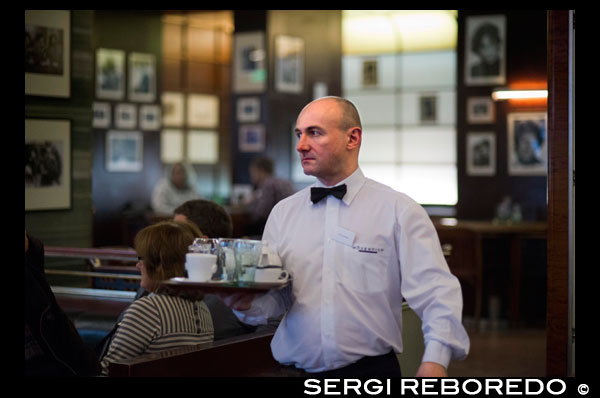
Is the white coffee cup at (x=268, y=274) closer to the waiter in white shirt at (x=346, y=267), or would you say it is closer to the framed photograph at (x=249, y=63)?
the waiter in white shirt at (x=346, y=267)

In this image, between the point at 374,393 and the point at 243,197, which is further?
the point at 243,197

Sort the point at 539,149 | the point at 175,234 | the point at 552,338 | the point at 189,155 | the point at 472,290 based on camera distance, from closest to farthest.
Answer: the point at 175,234 < the point at 552,338 < the point at 472,290 < the point at 539,149 < the point at 189,155

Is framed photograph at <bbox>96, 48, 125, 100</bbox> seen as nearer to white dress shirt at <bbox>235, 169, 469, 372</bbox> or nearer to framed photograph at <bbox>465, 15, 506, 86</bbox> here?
framed photograph at <bbox>465, 15, 506, 86</bbox>

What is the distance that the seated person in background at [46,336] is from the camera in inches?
116

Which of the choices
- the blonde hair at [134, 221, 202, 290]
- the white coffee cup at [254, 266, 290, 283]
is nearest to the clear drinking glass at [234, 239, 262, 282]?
the white coffee cup at [254, 266, 290, 283]

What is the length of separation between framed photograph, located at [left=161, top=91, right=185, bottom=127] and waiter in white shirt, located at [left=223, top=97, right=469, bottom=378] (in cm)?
1221

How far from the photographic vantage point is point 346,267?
2.60m

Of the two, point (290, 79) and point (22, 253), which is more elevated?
point (290, 79)

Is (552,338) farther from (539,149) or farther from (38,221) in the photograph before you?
(539,149)

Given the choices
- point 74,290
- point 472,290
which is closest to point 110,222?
point 472,290

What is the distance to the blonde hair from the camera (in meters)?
3.23

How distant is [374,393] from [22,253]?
144 cm

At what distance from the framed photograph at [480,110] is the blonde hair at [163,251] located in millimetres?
8143

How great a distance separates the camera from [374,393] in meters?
2.59
